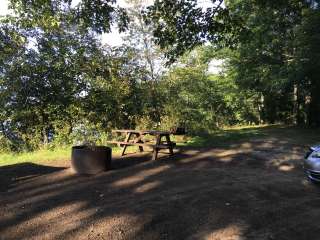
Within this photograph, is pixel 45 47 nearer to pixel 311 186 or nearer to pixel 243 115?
pixel 311 186

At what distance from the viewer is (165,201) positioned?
210 inches

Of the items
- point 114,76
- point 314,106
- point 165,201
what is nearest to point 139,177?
point 165,201

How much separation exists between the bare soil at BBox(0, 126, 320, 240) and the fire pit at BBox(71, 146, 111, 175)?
26 centimetres

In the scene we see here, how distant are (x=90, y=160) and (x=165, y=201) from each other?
284 centimetres

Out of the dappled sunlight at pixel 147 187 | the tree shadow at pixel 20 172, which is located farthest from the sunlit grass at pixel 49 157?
the dappled sunlight at pixel 147 187

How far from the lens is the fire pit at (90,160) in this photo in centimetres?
761

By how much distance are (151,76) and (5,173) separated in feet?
34.9

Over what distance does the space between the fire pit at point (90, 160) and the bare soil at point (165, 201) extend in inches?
10.1

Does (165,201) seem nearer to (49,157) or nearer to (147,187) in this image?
(147,187)

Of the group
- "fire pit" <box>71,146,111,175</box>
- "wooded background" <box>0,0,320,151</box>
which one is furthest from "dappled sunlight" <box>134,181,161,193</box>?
"wooded background" <box>0,0,320,151</box>

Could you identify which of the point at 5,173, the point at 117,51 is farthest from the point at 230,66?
the point at 5,173

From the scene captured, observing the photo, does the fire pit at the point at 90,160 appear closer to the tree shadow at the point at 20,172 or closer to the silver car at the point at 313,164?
the tree shadow at the point at 20,172

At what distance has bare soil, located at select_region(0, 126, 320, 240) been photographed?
424cm

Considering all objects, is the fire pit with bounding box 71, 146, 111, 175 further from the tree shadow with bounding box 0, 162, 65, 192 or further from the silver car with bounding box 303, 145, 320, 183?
the silver car with bounding box 303, 145, 320, 183
